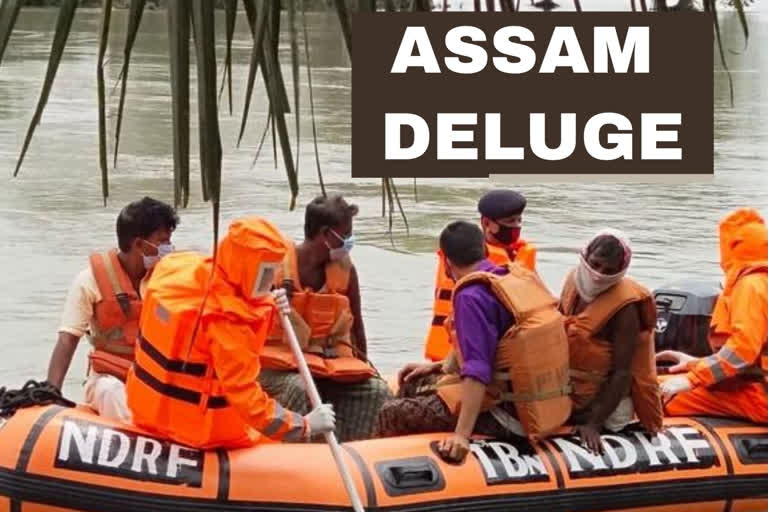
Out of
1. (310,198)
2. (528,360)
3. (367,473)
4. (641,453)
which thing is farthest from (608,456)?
(310,198)

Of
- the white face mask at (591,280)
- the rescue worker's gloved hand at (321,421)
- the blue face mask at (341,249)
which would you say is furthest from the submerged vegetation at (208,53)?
the blue face mask at (341,249)

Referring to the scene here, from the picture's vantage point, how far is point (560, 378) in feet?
14.0

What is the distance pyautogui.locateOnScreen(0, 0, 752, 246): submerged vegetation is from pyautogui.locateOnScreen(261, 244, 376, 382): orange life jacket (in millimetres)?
3946

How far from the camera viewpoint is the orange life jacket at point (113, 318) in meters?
4.45

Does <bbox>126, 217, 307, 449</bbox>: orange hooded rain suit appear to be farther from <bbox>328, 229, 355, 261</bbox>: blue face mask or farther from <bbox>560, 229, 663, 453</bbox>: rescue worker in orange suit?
<bbox>560, 229, 663, 453</bbox>: rescue worker in orange suit

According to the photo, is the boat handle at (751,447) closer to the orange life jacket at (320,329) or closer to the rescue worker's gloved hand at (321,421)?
the orange life jacket at (320,329)

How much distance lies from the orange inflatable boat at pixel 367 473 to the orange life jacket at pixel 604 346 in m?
0.14

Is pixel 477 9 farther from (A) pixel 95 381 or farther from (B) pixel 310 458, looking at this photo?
(A) pixel 95 381

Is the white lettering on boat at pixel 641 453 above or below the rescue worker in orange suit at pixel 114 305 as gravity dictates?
below

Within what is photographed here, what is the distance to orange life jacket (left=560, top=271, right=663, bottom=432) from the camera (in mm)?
4262

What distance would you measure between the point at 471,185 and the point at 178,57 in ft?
52.7

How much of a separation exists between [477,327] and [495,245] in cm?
118

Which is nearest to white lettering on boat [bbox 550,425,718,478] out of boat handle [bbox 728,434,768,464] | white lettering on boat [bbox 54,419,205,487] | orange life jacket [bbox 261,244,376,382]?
boat handle [bbox 728,434,768,464]

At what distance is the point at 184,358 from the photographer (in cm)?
379
